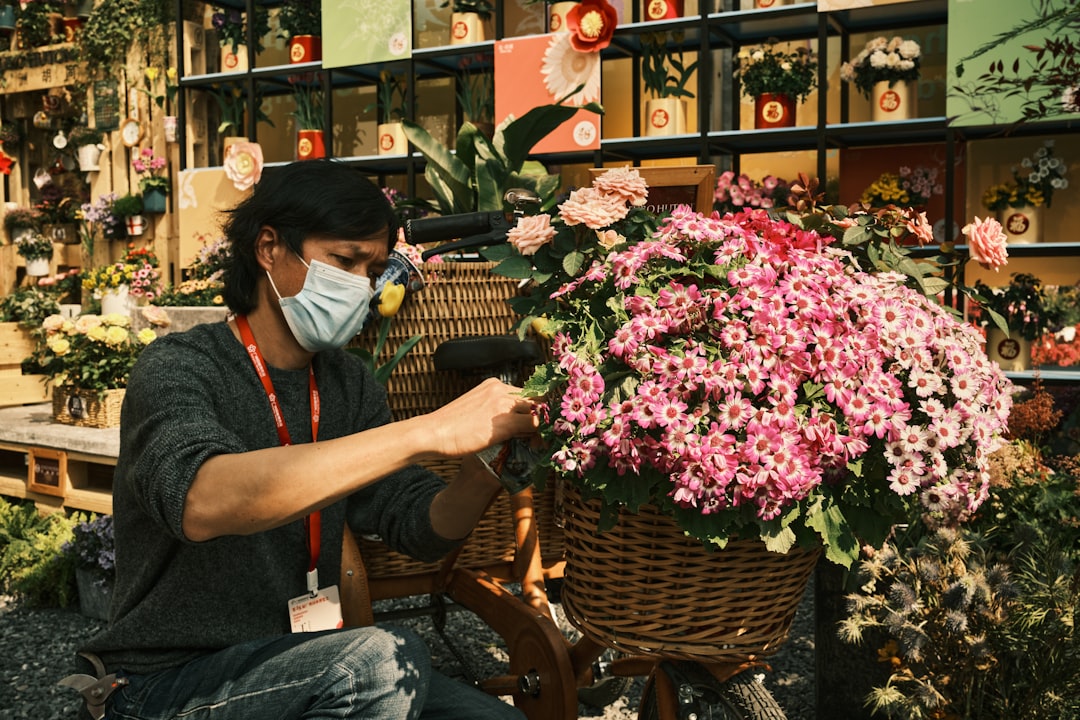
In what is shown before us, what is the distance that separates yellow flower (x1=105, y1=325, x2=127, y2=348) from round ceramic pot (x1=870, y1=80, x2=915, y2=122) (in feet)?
12.5

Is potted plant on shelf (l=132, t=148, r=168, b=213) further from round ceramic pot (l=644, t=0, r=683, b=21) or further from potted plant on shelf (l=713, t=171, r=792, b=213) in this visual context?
potted plant on shelf (l=713, t=171, r=792, b=213)

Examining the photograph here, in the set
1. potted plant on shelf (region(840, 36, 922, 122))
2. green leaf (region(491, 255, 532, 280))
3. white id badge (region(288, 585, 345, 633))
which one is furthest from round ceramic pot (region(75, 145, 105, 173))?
green leaf (region(491, 255, 532, 280))

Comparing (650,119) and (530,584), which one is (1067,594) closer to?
(530,584)

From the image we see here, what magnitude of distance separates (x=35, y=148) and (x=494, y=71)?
4.83 m

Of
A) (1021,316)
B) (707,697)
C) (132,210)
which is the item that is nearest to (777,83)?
(1021,316)

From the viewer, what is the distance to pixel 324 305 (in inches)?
63.1

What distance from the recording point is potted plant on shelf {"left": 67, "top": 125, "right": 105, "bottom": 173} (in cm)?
828

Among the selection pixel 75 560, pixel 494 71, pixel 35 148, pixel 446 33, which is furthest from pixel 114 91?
pixel 75 560

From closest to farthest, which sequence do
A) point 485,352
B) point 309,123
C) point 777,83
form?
point 485,352 < point 777,83 < point 309,123

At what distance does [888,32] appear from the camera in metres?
5.78

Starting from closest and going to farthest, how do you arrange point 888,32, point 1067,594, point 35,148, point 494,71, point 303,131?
point 1067,594 < point 888,32 < point 494,71 < point 303,131 < point 35,148

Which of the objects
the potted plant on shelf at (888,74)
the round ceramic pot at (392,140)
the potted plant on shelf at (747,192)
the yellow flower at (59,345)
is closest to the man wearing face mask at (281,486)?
the yellow flower at (59,345)

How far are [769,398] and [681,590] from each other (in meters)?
0.26

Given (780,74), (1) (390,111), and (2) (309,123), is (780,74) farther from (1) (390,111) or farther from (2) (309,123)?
(2) (309,123)
